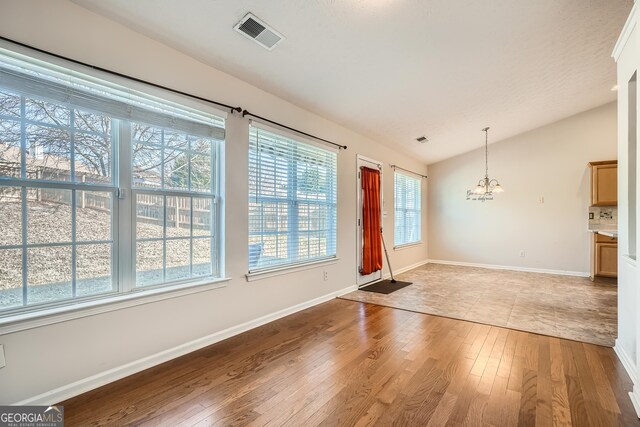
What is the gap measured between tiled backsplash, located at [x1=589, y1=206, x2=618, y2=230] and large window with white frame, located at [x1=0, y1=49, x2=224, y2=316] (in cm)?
679

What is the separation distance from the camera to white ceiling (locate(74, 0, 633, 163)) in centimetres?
225

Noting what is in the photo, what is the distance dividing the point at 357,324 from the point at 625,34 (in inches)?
131

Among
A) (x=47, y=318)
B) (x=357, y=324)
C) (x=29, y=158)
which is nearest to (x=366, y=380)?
(x=357, y=324)

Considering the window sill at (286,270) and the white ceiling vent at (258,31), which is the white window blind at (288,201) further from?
the white ceiling vent at (258,31)

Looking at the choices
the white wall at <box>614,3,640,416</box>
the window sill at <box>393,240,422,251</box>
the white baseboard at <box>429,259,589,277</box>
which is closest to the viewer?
the white wall at <box>614,3,640,416</box>

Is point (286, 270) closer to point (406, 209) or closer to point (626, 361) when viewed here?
point (626, 361)

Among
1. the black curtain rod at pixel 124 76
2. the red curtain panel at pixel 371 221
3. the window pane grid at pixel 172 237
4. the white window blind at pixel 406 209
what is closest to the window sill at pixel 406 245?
the white window blind at pixel 406 209

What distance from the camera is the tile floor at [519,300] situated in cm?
326

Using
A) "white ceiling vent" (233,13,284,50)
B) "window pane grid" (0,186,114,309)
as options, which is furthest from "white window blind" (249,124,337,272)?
"window pane grid" (0,186,114,309)

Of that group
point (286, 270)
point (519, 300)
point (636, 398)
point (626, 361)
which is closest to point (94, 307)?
point (286, 270)

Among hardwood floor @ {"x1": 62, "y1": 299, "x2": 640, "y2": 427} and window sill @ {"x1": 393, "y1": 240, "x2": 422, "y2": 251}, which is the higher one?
window sill @ {"x1": 393, "y1": 240, "x2": 422, "y2": 251}

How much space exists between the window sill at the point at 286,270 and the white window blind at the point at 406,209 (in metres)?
2.36

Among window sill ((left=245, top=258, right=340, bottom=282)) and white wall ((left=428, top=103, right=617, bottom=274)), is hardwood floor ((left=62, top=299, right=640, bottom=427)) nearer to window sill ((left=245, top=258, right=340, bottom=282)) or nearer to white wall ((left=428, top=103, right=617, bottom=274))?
window sill ((left=245, top=258, right=340, bottom=282))

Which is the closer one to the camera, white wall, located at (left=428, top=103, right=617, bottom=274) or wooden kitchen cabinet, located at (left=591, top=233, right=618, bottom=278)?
wooden kitchen cabinet, located at (left=591, top=233, right=618, bottom=278)
